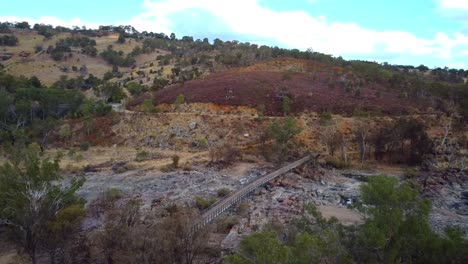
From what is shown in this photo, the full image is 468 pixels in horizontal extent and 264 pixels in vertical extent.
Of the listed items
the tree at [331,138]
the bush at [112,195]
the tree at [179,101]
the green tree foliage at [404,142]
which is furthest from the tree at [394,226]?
the tree at [179,101]

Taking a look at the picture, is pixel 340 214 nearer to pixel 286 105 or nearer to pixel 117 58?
pixel 286 105

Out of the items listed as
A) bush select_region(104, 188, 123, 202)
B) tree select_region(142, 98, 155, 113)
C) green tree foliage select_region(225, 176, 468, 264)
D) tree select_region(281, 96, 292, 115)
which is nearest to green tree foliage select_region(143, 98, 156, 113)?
tree select_region(142, 98, 155, 113)

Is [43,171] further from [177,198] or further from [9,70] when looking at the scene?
[9,70]

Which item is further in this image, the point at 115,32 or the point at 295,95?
the point at 115,32

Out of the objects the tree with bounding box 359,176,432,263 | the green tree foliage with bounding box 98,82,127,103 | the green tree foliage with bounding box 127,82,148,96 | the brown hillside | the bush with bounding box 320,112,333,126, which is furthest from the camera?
the green tree foliage with bounding box 127,82,148,96

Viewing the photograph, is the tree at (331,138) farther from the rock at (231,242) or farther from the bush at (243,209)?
the rock at (231,242)

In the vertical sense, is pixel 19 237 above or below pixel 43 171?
below

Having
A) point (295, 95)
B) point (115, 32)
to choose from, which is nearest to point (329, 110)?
point (295, 95)

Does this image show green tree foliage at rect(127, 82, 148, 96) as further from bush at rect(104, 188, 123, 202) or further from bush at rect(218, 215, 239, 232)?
bush at rect(218, 215, 239, 232)
